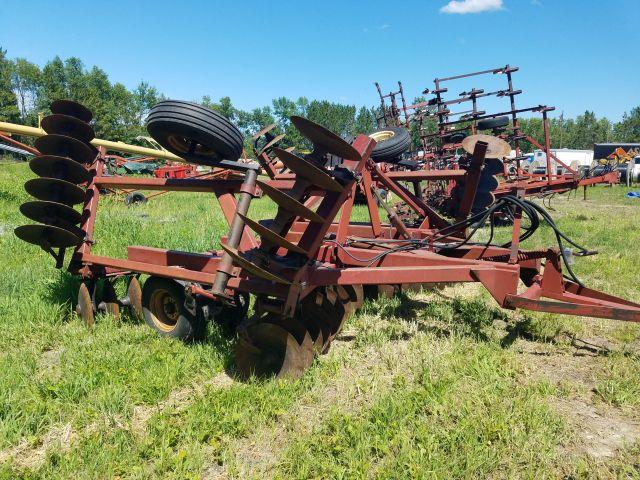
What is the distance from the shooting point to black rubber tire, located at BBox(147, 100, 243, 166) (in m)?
3.21

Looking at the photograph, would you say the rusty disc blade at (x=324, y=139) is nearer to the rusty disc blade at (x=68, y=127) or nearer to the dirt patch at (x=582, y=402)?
the dirt patch at (x=582, y=402)

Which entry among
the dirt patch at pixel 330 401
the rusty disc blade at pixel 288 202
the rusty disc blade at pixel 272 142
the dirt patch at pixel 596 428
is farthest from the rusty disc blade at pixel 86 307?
the dirt patch at pixel 596 428

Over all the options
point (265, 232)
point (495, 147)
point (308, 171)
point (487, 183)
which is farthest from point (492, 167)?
point (265, 232)

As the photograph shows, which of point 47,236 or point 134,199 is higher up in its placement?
point 134,199

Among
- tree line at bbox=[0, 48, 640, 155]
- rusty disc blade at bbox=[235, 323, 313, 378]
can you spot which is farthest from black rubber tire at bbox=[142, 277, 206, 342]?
tree line at bbox=[0, 48, 640, 155]

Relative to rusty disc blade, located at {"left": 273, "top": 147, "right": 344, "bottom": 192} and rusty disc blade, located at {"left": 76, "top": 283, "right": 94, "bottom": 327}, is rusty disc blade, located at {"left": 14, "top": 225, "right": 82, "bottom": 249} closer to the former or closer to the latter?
rusty disc blade, located at {"left": 76, "top": 283, "right": 94, "bottom": 327}

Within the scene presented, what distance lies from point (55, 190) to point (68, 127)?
2.07 feet

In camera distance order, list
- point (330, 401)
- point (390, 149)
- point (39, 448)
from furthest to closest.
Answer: point (390, 149) → point (330, 401) → point (39, 448)

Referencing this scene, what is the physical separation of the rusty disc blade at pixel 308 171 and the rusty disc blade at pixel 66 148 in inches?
105

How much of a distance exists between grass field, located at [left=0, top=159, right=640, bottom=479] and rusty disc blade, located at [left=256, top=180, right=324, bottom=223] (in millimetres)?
1210

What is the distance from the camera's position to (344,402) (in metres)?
2.97

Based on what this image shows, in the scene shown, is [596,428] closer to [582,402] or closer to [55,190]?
[582,402]

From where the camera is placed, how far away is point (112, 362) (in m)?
→ 3.47

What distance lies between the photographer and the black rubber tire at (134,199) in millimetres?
13836
